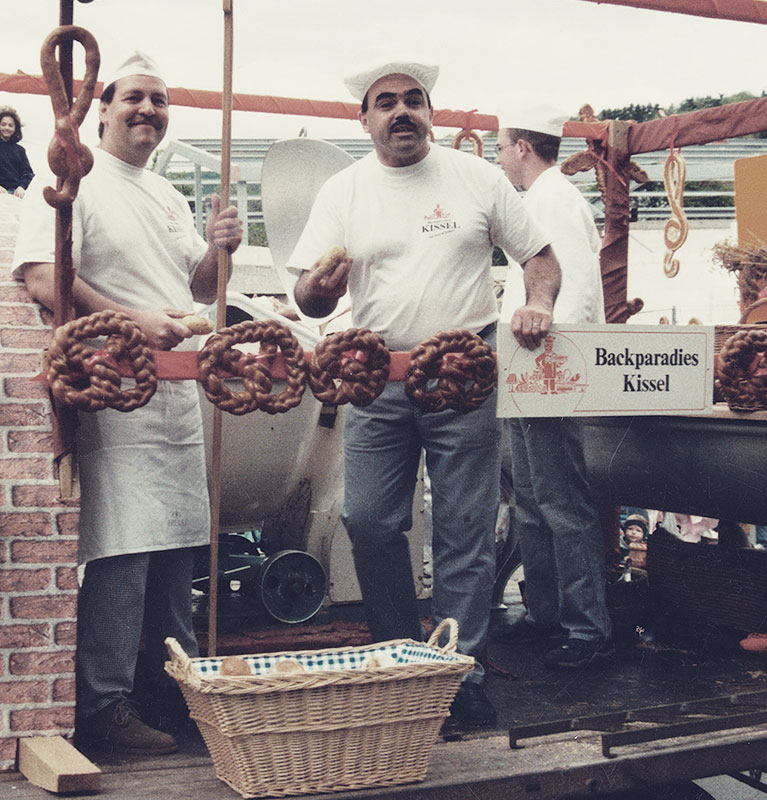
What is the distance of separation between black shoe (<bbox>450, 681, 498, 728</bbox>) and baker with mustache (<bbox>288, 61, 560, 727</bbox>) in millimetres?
80

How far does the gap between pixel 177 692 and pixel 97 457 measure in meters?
0.69

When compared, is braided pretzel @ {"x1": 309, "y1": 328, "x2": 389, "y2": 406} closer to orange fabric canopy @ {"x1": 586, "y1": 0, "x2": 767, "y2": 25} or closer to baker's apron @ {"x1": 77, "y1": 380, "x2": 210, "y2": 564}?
baker's apron @ {"x1": 77, "y1": 380, "x2": 210, "y2": 564}

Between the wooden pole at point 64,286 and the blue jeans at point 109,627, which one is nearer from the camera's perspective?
the wooden pole at point 64,286

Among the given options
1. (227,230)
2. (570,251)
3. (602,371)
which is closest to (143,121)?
(227,230)

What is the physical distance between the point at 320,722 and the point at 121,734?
0.61 metres

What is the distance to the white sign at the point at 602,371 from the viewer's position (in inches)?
114

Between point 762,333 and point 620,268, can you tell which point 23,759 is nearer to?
point 762,333

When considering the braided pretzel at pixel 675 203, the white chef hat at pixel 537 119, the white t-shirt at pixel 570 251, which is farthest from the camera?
the braided pretzel at pixel 675 203

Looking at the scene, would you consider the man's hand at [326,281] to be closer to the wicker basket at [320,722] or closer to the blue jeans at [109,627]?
the blue jeans at [109,627]

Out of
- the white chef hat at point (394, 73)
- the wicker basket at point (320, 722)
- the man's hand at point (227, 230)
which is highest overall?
the white chef hat at point (394, 73)

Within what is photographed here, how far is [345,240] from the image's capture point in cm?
330

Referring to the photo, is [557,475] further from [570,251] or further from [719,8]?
[719,8]

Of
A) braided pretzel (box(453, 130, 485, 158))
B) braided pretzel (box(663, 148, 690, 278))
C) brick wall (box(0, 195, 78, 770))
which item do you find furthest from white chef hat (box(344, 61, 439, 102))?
→ braided pretzel (box(663, 148, 690, 278))

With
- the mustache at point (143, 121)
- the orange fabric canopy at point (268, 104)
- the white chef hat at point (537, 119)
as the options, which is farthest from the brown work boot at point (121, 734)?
the orange fabric canopy at point (268, 104)
